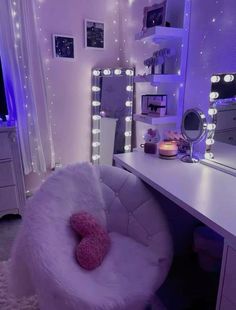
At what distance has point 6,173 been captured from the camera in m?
2.16

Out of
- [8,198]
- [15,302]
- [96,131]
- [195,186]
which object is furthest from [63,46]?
[15,302]

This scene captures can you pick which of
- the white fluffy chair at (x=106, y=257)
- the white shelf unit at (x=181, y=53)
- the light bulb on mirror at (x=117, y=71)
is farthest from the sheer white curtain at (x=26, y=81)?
the white fluffy chair at (x=106, y=257)

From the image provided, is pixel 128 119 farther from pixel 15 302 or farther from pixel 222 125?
pixel 15 302

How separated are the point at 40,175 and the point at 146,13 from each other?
172 centimetres

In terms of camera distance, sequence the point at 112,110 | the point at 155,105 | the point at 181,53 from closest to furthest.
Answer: the point at 181,53 < the point at 155,105 < the point at 112,110

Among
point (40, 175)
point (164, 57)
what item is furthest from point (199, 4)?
point (40, 175)

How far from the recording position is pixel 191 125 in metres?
1.56

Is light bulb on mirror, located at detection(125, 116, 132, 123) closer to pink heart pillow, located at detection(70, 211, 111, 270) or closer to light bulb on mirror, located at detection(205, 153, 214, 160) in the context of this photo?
light bulb on mirror, located at detection(205, 153, 214, 160)

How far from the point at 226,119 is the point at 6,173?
1718mm

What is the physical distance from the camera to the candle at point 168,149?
1.58 m

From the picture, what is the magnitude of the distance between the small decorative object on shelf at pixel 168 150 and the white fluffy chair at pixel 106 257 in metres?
0.32

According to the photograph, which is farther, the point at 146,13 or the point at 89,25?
the point at 89,25

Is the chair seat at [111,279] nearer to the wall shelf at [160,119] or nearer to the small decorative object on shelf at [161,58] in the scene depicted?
the wall shelf at [160,119]

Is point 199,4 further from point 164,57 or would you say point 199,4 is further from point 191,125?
point 191,125
